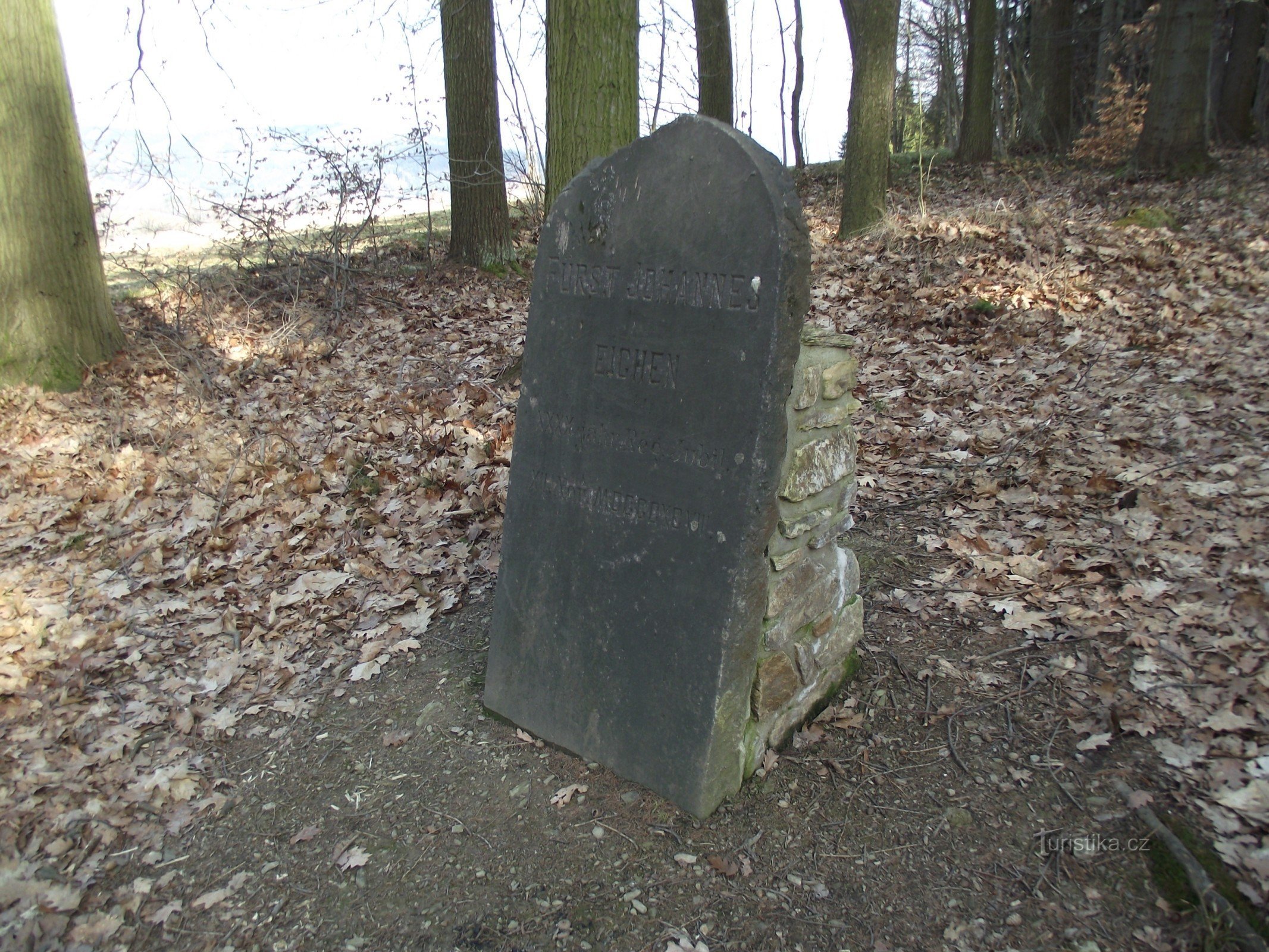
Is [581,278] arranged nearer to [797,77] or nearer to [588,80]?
[588,80]

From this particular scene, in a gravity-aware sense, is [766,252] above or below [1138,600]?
above

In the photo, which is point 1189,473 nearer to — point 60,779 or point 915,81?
point 60,779

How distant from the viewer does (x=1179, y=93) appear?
998 cm

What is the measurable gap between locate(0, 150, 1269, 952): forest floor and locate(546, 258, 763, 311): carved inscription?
1725 millimetres

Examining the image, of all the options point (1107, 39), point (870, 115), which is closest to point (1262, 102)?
point (1107, 39)

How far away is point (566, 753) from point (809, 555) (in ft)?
4.04

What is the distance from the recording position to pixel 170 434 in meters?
5.79

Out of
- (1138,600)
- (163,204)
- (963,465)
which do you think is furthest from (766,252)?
(163,204)

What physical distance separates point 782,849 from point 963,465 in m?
2.96

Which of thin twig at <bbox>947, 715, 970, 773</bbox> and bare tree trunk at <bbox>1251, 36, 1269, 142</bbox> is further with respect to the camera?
bare tree trunk at <bbox>1251, 36, 1269, 142</bbox>

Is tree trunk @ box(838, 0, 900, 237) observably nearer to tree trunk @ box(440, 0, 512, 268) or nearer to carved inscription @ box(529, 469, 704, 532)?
tree trunk @ box(440, 0, 512, 268)

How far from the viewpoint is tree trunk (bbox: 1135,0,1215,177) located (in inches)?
389

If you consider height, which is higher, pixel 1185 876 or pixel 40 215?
pixel 40 215

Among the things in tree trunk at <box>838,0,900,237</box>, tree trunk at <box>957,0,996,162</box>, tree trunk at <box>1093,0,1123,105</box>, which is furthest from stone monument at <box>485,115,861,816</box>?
tree trunk at <box>1093,0,1123,105</box>
